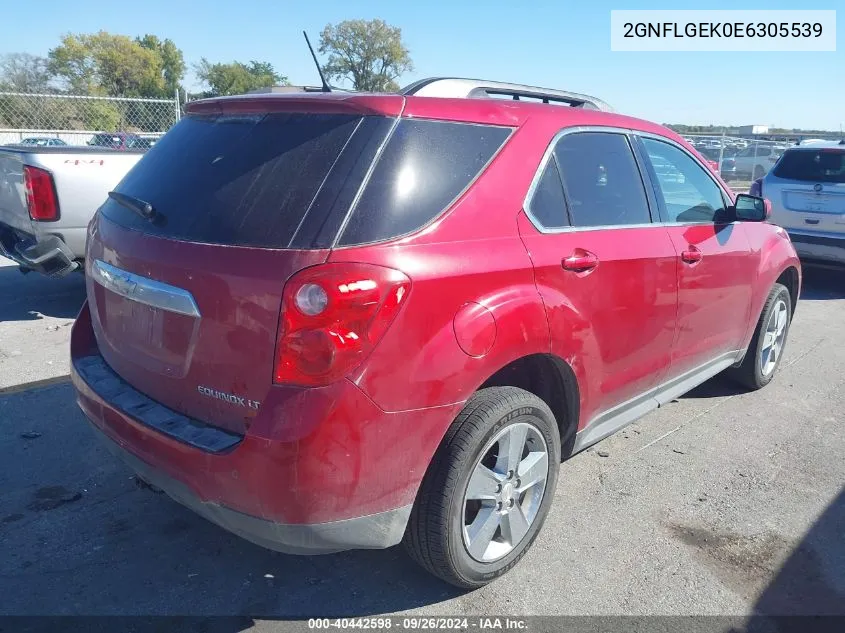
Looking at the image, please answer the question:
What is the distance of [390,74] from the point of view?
66625 mm

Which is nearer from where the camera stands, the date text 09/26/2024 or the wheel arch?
the date text 09/26/2024

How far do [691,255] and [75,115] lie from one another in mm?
16349

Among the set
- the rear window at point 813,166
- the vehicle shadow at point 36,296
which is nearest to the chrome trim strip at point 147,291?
the vehicle shadow at point 36,296

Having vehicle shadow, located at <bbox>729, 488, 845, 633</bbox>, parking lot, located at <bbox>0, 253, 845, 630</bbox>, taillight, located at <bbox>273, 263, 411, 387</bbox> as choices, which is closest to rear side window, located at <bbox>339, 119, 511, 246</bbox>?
taillight, located at <bbox>273, 263, 411, 387</bbox>

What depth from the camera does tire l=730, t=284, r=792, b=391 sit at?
189 inches

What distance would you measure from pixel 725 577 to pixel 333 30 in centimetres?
6639

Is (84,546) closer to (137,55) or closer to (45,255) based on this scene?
(45,255)

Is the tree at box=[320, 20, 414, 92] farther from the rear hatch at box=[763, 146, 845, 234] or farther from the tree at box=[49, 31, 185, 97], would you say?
the rear hatch at box=[763, 146, 845, 234]

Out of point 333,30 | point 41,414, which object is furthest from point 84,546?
point 333,30

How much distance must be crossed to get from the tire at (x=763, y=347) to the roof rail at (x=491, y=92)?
2.03 m

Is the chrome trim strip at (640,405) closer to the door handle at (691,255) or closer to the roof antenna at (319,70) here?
the door handle at (691,255)

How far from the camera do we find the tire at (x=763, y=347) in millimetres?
4809

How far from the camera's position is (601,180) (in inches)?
129

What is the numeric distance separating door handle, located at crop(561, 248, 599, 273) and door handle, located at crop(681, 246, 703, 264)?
0.83m
